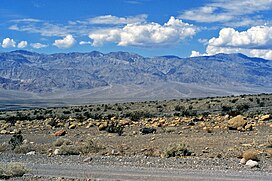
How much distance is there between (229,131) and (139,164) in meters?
13.0

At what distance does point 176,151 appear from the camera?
788 inches

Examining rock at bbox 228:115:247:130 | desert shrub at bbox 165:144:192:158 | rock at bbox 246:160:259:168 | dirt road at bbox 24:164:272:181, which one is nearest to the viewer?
dirt road at bbox 24:164:272:181

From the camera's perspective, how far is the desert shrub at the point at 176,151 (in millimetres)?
19797

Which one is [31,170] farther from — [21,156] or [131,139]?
[131,139]

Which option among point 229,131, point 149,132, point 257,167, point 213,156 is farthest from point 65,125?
point 257,167

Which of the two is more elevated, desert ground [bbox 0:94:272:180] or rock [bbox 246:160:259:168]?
rock [bbox 246:160:259:168]

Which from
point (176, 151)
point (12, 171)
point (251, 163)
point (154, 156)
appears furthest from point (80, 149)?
point (251, 163)

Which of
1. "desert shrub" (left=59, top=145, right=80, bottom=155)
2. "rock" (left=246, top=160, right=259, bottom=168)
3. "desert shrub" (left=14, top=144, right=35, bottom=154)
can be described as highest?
"rock" (left=246, top=160, right=259, bottom=168)

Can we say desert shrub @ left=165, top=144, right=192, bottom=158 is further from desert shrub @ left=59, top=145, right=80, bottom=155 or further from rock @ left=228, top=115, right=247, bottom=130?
rock @ left=228, top=115, right=247, bottom=130

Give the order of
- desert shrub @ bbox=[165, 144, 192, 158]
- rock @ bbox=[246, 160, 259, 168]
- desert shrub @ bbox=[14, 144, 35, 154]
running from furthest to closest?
desert shrub @ bbox=[14, 144, 35, 154], desert shrub @ bbox=[165, 144, 192, 158], rock @ bbox=[246, 160, 259, 168]

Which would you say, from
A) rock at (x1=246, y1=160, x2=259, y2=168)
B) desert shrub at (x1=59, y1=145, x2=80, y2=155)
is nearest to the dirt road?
rock at (x1=246, y1=160, x2=259, y2=168)

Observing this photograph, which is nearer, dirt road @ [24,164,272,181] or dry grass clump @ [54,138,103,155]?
dirt road @ [24,164,272,181]

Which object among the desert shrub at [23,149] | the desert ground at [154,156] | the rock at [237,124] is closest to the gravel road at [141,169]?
the desert ground at [154,156]

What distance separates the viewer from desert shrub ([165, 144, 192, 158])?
65.0 ft
